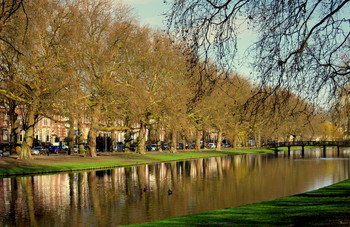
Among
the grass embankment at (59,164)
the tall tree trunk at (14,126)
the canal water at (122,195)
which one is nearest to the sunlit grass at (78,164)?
the grass embankment at (59,164)

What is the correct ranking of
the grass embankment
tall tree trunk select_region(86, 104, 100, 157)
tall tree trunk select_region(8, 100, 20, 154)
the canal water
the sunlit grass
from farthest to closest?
tall tree trunk select_region(8, 100, 20, 154) → tall tree trunk select_region(86, 104, 100, 157) → the grass embankment → the sunlit grass → the canal water

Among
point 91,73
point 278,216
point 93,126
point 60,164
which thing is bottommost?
point 60,164

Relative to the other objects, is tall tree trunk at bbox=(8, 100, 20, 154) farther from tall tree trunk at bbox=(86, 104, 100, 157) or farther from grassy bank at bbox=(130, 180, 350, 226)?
grassy bank at bbox=(130, 180, 350, 226)

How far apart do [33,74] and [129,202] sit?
25.0 metres

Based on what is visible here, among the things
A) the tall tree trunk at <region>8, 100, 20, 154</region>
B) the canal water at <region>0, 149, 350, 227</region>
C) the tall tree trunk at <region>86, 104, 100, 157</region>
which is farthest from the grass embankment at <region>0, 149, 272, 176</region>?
the tall tree trunk at <region>8, 100, 20, 154</region>

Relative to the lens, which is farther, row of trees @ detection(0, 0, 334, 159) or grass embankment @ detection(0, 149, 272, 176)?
row of trees @ detection(0, 0, 334, 159)

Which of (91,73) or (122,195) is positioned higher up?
(91,73)

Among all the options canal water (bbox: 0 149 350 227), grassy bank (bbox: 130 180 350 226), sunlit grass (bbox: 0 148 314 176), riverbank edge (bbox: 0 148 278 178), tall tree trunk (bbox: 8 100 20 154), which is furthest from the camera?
tall tree trunk (bbox: 8 100 20 154)

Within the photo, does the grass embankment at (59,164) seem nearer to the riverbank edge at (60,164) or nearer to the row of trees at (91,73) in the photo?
the riverbank edge at (60,164)

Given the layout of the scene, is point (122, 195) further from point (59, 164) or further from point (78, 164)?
point (78, 164)

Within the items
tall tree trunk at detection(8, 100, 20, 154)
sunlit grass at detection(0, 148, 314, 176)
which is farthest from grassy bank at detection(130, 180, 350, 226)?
tall tree trunk at detection(8, 100, 20, 154)

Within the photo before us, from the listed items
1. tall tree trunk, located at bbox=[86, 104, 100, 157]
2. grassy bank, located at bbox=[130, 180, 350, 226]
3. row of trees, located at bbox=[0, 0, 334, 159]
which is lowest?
grassy bank, located at bbox=[130, 180, 350, 226]

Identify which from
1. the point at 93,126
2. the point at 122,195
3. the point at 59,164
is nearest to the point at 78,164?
the point at 59,164

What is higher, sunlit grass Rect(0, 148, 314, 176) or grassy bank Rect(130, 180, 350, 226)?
grassy bank Rect(130, 180, 350, 226)
